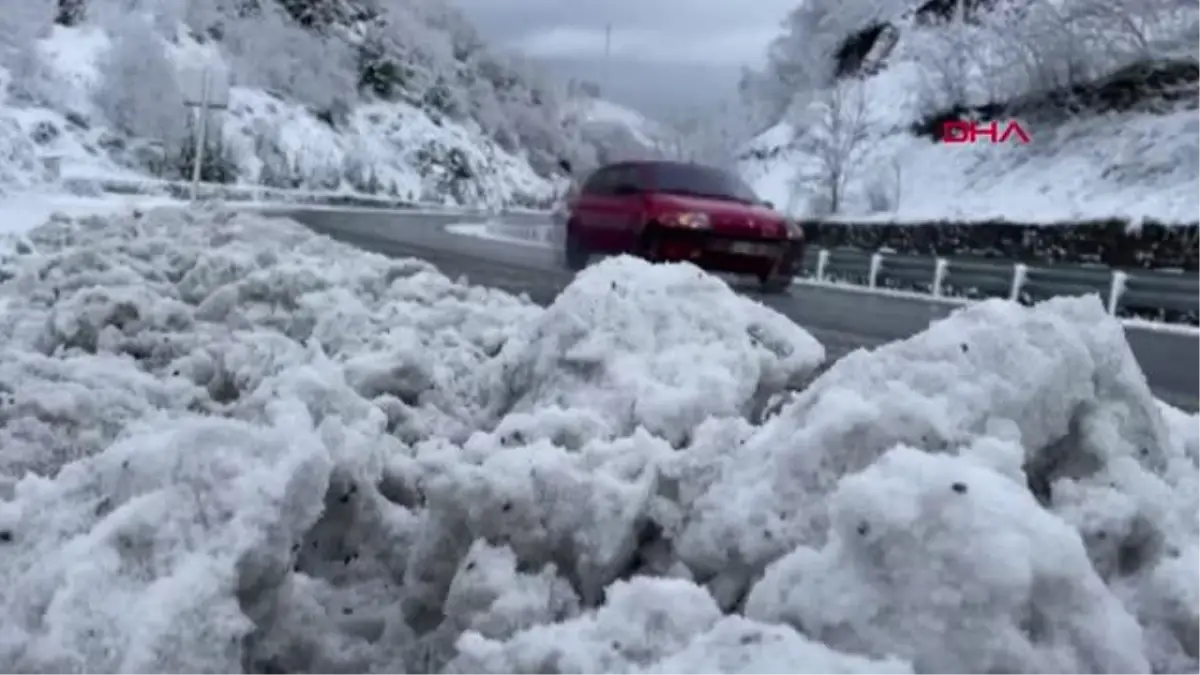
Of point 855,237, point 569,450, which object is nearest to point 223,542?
point 569,450

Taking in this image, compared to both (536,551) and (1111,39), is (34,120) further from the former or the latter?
(536,551)

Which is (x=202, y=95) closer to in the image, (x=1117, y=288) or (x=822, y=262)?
(x=822, y=262)

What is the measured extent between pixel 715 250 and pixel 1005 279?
7371 mm

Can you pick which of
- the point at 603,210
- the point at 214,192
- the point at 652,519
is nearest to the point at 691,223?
the point at 603,210

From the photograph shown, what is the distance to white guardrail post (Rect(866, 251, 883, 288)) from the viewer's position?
21.5m

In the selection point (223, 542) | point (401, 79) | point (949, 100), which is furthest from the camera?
point (401, 79)

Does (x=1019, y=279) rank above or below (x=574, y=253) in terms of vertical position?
above

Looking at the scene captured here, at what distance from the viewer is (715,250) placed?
13180mm

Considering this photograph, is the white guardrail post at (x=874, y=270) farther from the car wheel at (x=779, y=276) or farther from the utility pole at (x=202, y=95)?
the utility pole at (x=202, y=95)

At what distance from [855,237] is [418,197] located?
54.9m

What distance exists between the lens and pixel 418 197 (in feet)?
259

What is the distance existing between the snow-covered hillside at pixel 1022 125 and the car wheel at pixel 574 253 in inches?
473

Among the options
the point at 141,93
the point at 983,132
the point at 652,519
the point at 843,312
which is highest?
the point at 983,132

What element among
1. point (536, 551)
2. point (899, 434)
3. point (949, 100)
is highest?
point (949, 100)
